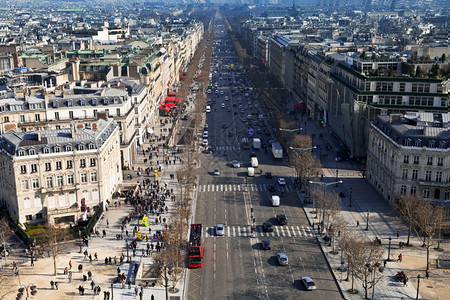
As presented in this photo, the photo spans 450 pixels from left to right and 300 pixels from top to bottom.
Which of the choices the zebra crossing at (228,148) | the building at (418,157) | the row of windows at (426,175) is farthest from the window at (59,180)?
the row of windows at (426,175)

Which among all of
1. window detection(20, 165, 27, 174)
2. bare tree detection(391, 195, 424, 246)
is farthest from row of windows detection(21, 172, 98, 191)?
bare tree detection(391, 195, 424, 246)

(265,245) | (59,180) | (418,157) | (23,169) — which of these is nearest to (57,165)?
(59,180)

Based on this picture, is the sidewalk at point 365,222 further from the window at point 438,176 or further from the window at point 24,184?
the window at point 24,184

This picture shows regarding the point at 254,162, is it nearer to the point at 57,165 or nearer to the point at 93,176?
the point at 93,176

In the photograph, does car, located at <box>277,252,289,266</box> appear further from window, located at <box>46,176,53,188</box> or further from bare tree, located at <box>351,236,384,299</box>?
window, located at <box>46,176,53,188</box>

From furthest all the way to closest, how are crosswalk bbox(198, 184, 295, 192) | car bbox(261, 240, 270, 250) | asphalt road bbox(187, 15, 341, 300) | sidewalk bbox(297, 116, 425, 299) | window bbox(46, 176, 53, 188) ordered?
crosswalk bbox(198, 184, 295, 192) → window bbox(46, 176, 53, 188) → car bbox(261, 240, 270, 250) → asphalt road bbox(187, 15, 341, 300) → sidewalk bbox(297, 116, 425, 299)

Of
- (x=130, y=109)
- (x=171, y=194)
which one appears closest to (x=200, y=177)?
(x=171, y=194)
